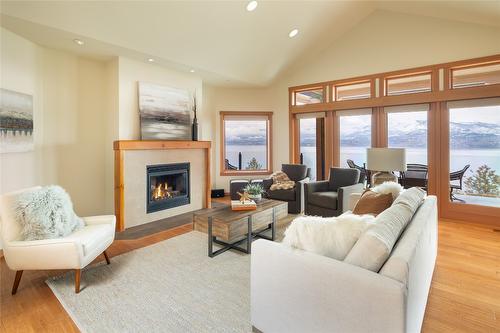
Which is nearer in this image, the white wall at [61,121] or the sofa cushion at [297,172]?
the white wall at [61,121]

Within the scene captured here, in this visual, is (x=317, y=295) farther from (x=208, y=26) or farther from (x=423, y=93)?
(x=423, y=93)

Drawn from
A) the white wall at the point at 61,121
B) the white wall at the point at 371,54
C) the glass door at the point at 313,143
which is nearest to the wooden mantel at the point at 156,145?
the white wall at the point at 61,121

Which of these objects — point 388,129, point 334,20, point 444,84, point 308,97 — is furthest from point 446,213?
point 334,20

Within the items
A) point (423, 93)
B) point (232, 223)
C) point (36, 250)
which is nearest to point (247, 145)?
point (423, 93)

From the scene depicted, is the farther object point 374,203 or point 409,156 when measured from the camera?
point 409,156

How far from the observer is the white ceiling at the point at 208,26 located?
3.20m

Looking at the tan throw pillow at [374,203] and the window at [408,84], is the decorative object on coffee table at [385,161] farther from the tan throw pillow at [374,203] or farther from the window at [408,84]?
the window at [408,84]

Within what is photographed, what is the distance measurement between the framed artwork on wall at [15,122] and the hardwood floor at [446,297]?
A: 140cm

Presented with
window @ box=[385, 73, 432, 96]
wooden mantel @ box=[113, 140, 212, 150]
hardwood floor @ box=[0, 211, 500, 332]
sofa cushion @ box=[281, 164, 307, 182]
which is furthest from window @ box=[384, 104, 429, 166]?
wooden mantel @ box=[113, 140, 212, 150]

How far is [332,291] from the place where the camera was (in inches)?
54.0

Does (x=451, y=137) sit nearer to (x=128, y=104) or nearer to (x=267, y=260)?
(x=267, y=260)

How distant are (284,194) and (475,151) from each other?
3213mm

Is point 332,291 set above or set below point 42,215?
below

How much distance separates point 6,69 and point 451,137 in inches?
258
